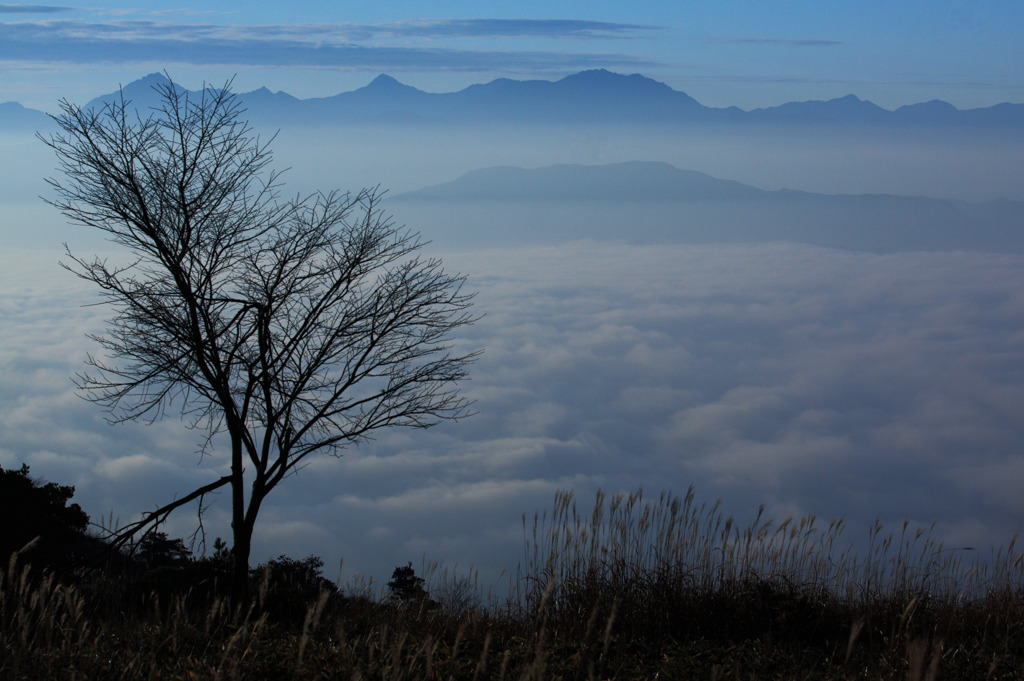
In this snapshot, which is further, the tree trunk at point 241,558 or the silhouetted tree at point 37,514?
the silhouetted tree at point 37,514

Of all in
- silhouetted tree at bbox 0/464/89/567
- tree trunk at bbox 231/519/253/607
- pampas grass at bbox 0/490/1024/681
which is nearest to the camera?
pampas grass at bbox 0/490/1024/681

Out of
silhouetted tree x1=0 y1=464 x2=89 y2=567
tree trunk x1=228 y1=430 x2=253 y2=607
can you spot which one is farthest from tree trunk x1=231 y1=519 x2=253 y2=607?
silhouetted tree x1=0 y1=464 x2=89 y2=567

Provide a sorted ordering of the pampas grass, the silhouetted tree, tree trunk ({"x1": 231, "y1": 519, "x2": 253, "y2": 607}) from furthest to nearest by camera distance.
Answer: the silhouetted tree < tree trunk ({"x1": 231, "y1": 519, "x2": 253, "y2": 607}) < the pampas grass

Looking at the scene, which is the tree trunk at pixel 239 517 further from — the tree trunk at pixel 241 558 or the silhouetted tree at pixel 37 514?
the silhouetted tree at pixel 37 514

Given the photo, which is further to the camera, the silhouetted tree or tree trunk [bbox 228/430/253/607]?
the silhouetted tree

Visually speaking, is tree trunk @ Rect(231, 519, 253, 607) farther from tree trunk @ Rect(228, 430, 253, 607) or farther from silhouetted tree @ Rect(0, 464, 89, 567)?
silhouetted tree @ Rect(0, 464, 89, 567)

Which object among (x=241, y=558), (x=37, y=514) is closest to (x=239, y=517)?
(x=241, y=558)

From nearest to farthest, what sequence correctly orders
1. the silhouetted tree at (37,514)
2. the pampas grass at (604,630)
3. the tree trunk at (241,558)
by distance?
the pampas grass at (604,630)
the tree trunk at (241,558)
the silhouetted tree at (37,514)

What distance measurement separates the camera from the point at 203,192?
9.13 m

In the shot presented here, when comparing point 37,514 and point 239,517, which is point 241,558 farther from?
point 37,514

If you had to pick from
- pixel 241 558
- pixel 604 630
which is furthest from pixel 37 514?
pixel 604 630

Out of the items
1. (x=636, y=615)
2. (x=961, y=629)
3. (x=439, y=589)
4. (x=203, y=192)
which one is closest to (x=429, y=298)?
(x=203, y=192)

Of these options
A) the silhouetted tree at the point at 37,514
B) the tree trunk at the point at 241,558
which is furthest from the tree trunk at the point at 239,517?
the silhouetted tree at the point at 37,514

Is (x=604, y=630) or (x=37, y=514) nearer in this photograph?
(x=604, y=630)
